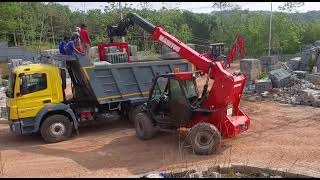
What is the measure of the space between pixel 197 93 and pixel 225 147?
155cm

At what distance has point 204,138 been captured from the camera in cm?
887

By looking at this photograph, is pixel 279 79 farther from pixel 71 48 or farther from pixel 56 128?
pixel 56 128

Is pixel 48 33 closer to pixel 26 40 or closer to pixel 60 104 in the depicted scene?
pixel 26 40

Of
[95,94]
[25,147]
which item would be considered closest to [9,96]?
[25,147]

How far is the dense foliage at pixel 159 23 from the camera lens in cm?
2994

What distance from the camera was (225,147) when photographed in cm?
938

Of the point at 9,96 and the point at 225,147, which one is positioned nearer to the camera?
the point at 225,147

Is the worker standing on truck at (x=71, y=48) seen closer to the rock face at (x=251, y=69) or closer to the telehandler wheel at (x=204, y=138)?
the telehandler wheel at (x=204, y=138)

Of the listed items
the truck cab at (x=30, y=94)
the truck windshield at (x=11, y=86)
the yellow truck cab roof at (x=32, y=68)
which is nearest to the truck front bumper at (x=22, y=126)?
the truck cab at (x=30, y=94)

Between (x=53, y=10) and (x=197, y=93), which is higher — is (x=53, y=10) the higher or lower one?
the higher one

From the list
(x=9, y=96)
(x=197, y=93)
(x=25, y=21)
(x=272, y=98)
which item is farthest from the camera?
(x=25, y=21)

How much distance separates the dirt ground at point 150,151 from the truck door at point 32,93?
95cm

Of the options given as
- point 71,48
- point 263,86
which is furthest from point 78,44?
point 263,86

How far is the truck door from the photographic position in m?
10.7
